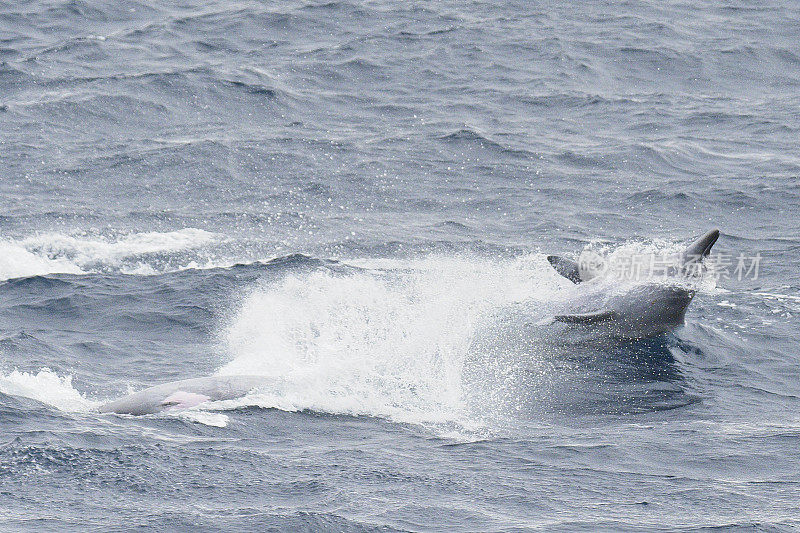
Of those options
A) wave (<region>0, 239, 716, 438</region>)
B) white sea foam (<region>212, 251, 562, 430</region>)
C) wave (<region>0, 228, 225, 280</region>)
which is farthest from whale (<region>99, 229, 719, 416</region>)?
wave (<region>0, 228, 225, 280</region>)

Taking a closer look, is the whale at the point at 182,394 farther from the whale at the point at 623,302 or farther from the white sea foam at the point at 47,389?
the whale at the point at 623,302

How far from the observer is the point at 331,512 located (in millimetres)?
17641

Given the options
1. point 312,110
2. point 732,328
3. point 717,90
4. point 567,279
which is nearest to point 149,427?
point 567,279

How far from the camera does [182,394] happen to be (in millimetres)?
22359

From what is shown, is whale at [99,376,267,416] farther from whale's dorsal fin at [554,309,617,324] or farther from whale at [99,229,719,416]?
whale's dorsal fin at [554,309,617,324]

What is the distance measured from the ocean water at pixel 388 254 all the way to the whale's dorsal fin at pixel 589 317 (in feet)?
2.46

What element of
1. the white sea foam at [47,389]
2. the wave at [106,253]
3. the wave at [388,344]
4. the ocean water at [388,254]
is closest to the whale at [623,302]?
the ocean water at [388,254]

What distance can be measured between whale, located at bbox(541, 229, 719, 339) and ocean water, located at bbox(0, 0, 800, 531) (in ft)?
1.72

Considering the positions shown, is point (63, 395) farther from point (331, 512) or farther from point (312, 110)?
point (312, 110)

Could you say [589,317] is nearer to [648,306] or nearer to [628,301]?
[628,301]

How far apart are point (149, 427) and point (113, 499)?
123 inches

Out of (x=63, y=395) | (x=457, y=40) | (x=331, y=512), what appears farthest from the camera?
(x=457, y=40)

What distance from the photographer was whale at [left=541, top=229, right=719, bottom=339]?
2539 centimetres

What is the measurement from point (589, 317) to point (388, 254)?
24.8 ft
